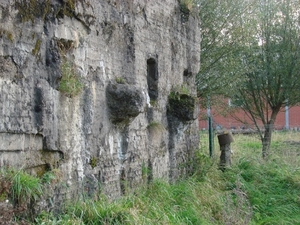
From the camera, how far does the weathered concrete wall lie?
178 inches

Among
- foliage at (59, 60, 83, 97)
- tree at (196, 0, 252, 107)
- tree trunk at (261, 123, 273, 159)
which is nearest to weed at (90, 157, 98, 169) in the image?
foliage at (59, 60, 83, 97)

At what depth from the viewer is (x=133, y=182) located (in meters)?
6.83

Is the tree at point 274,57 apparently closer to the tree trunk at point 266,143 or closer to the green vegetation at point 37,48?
the tree trunk at point 266,143

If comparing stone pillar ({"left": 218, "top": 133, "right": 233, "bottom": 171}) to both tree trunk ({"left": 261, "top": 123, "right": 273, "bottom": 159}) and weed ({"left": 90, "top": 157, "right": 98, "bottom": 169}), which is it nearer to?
tree trunk ({"left": 261, "top": 123, "right": 273, "bottom": 159})

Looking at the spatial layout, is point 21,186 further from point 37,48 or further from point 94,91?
point 94,91

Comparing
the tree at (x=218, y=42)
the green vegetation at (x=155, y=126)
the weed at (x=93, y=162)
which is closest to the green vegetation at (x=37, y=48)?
the weed at (x=93, y=162)

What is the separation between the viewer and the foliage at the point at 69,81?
202 inches

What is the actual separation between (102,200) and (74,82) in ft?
4.80

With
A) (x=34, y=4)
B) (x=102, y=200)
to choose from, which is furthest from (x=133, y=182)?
(x=34, y=4)

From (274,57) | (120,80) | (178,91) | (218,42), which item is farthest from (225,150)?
(274,57)

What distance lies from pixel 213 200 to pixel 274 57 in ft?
29.4

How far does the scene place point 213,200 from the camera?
7605mm

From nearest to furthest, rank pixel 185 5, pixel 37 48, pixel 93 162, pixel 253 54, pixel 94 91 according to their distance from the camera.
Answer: pixel 37 48, pixel 93 162, pixel 94 91, pixel 185 5, pixel 253 54

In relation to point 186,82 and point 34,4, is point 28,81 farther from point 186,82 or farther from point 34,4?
point 186,82
